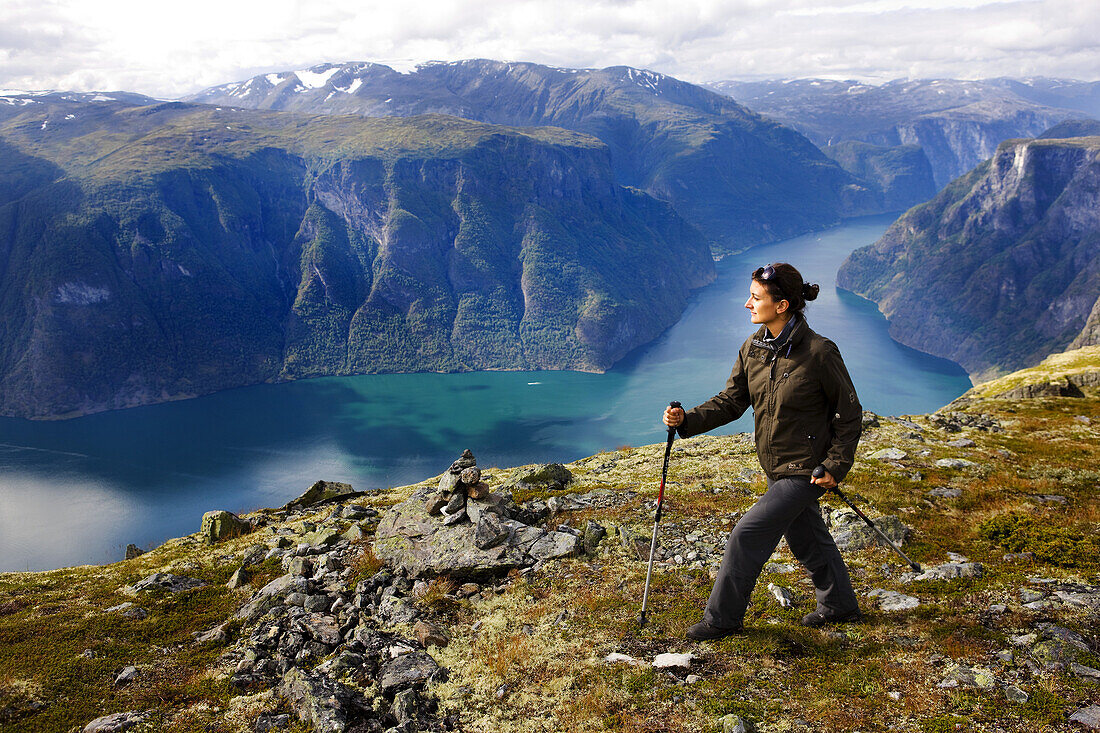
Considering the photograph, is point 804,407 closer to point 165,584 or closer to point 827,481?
point 827,481

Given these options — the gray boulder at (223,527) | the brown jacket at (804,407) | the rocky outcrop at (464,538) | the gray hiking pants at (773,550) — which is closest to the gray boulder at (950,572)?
the gray hiking pants at (773,550)

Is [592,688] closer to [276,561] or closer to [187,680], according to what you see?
[187,680]

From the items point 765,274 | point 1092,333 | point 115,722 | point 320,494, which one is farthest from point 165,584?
point 1092,333

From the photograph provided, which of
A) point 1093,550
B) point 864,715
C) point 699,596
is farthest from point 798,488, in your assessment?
Result: point 1093,550

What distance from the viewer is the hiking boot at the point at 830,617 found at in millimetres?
7773

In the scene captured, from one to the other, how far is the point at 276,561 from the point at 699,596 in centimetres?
952

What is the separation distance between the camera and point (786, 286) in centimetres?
704

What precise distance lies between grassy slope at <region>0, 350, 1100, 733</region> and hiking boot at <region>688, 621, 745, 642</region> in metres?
0.11

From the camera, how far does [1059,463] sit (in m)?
15.3

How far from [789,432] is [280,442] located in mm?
160360

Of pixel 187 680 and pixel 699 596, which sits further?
pixel 699 596

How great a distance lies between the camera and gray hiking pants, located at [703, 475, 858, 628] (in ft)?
23.0

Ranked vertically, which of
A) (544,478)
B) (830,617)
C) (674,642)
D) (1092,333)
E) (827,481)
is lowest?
(1092,333)

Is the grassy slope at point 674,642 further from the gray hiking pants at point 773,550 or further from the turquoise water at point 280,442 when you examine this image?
the turquoise water at point 280,442
